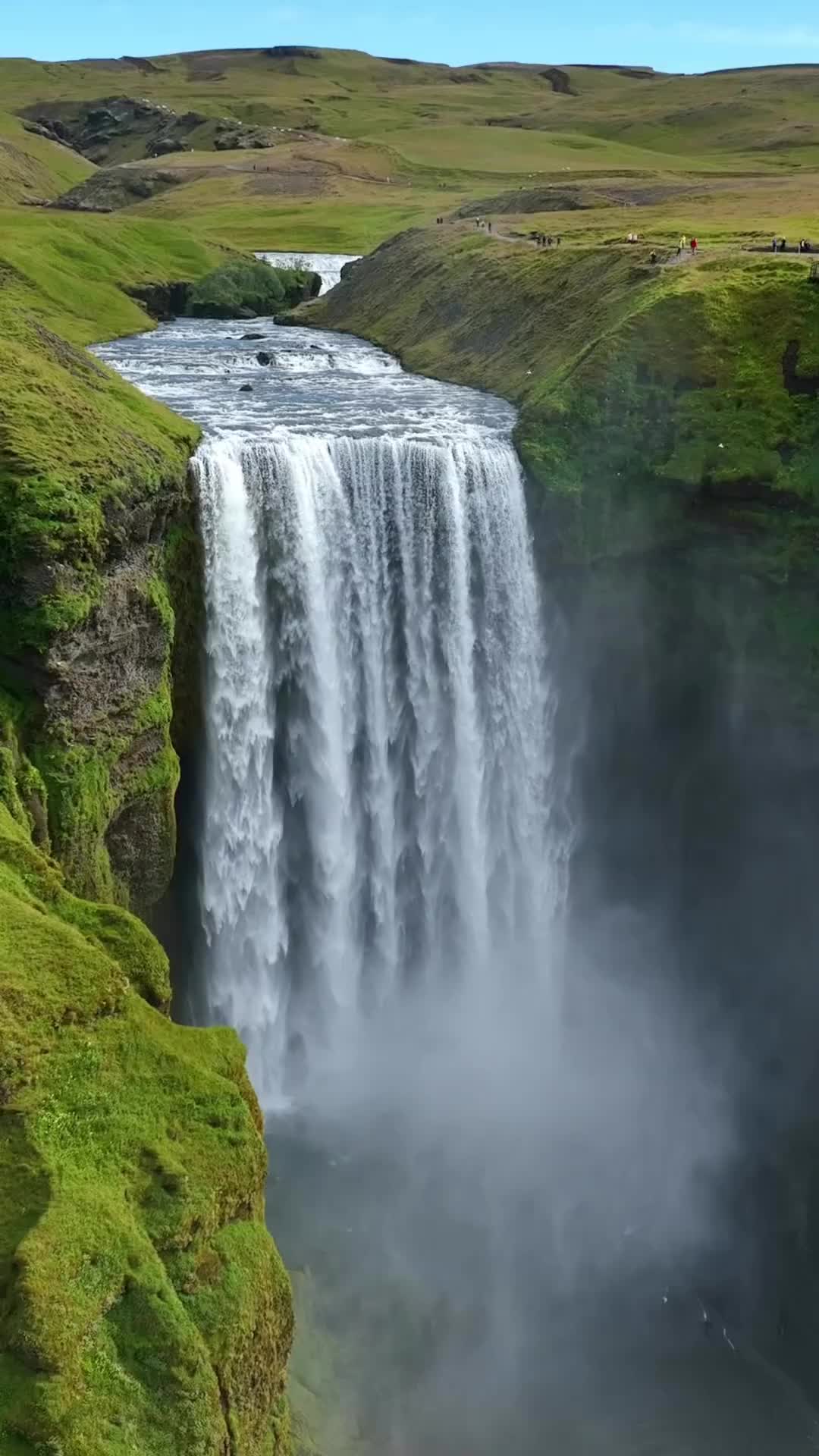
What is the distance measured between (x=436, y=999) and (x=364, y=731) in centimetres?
618

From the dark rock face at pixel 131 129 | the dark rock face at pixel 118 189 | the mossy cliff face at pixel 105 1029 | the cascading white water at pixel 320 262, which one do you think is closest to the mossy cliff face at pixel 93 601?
the mossy cliff face at pixel 105 1029

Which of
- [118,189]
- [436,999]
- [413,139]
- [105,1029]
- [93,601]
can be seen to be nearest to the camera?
[105,1029]

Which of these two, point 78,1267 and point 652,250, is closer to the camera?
point 78,1267

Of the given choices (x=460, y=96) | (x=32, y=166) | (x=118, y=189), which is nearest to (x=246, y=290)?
(x=118, y=189)

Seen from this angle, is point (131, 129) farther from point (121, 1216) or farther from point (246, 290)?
point (121, 1216)

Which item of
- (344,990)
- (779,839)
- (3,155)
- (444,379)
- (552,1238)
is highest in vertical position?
(3,155)

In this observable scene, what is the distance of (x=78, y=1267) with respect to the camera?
31.8ft

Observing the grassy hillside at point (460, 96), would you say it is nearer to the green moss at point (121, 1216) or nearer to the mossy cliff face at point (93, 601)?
the mossy cliff face at point (93, 601)

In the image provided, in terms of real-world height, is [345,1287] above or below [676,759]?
below

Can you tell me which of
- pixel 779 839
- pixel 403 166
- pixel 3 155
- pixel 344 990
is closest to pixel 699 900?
pixel 779 839

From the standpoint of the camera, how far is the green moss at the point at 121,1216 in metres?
9.23

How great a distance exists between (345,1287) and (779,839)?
1425 cm

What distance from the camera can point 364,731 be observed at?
2403cm

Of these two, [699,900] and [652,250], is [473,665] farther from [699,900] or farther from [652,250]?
[652,250]
